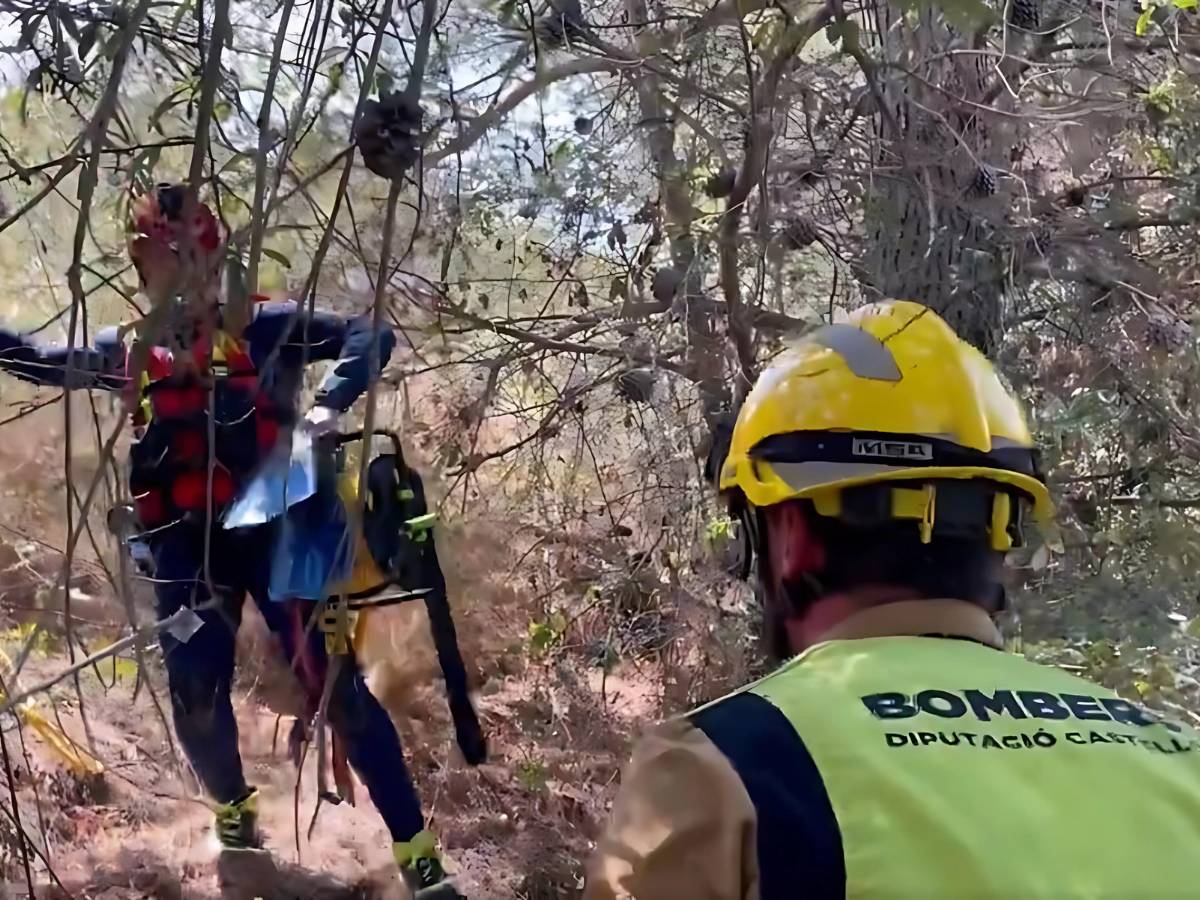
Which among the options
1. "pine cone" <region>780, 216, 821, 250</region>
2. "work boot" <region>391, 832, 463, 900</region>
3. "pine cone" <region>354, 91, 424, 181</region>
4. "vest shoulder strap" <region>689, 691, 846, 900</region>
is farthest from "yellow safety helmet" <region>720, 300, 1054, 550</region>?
"work boot" <region>391, 832, 463, 900</region>

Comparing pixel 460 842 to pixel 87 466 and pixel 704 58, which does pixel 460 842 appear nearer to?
pixel 87 466

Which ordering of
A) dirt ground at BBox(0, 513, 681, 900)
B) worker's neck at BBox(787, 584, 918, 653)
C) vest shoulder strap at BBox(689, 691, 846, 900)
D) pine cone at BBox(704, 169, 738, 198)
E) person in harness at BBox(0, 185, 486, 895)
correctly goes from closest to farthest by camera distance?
vest shoulder strap at BBox(689, 691, 846, 900) → worker's neck at BBox(787, 584, 918, 653) → person in harness at BBox(0, 185, 486, 895) → pine cone at BBox(704, 169, 738, 198) → dirt ground at BBox(0, 513, 681, 900)

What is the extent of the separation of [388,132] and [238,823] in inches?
88.9

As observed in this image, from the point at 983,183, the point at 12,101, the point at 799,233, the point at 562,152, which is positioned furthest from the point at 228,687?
the point at 983,183

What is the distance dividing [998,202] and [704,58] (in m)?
0.87

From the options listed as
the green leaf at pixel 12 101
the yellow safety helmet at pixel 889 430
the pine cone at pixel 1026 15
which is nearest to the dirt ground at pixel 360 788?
the green leaf at pixel 12 101

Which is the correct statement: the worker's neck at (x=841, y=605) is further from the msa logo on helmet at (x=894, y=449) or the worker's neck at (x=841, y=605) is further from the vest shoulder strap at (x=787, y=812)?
the vest shoulder strap at (x=787, y=812)

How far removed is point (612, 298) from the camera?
325 cm

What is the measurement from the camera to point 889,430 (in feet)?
4.36

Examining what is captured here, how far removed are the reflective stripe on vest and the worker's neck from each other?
13cm

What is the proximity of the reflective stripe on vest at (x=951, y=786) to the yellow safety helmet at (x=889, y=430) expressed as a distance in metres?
0.25

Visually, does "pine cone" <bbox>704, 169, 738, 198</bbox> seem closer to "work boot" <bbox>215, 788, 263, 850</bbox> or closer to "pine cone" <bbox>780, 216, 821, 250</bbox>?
"pine cone" <bbox>780, 216, 821, 250</bbox>

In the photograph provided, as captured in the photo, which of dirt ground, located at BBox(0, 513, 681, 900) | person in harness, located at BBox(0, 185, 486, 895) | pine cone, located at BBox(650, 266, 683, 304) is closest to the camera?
person in harness, located at BBox(0, 185, 486, 895)

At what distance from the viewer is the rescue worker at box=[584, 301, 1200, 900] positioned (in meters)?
0.89
